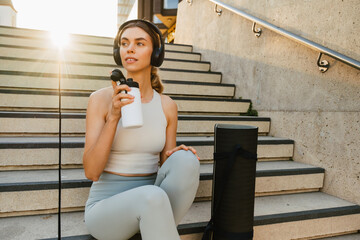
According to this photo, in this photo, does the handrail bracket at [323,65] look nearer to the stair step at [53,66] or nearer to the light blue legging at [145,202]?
the light blue legging at [145,202]

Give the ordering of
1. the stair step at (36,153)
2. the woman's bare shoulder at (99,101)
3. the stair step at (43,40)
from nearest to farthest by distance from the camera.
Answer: the woman's bare shoulder at (99,101), the stair step at (36,153), the stair step at (43,40)

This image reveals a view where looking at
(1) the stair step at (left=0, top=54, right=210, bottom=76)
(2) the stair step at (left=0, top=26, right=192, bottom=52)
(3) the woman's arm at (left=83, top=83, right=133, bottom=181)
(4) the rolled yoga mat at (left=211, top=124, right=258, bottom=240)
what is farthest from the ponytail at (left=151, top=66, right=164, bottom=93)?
(2) the stair step at (left=0, top=26, right=192, bottom=52)

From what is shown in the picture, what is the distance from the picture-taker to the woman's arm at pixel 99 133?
1203 mm

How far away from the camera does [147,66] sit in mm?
1453

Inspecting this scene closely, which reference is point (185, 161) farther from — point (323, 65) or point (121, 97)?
point (323, 65)

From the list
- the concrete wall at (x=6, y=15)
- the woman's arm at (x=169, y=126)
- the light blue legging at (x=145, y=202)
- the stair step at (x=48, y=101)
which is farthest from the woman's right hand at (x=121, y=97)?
the concrete wall at (x=6, y=15)

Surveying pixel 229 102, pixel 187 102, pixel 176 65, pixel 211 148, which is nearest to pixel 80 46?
pixel 176 65

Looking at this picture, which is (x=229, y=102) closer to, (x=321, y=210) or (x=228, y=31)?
(x=228, y=31)

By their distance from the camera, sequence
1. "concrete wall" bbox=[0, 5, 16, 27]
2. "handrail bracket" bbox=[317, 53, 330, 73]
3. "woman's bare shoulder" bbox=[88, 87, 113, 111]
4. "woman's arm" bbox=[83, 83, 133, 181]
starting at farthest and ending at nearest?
1. "concrete wall" bbox=[0, 5, 16, 27]
2. "handrail bracket" bbox=[317, 53, 330, 73]
3. "woman's bare shoulder" bbox=[88, 87, 113, 111]
4. "woman's arm" bbox=[83, 83, 133, 181]

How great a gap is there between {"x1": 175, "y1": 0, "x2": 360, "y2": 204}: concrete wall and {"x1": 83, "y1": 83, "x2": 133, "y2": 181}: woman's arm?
5.94 ft

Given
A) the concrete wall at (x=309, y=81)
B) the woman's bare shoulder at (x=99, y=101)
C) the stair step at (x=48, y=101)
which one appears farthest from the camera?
the stair step at (x=48, y=101)

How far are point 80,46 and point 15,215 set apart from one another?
2913 mm

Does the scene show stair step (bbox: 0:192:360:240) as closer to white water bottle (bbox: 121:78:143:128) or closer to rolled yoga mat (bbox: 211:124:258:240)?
rolled yoga mat (bbox: 211:124:258:240)

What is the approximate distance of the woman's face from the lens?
1.35m
